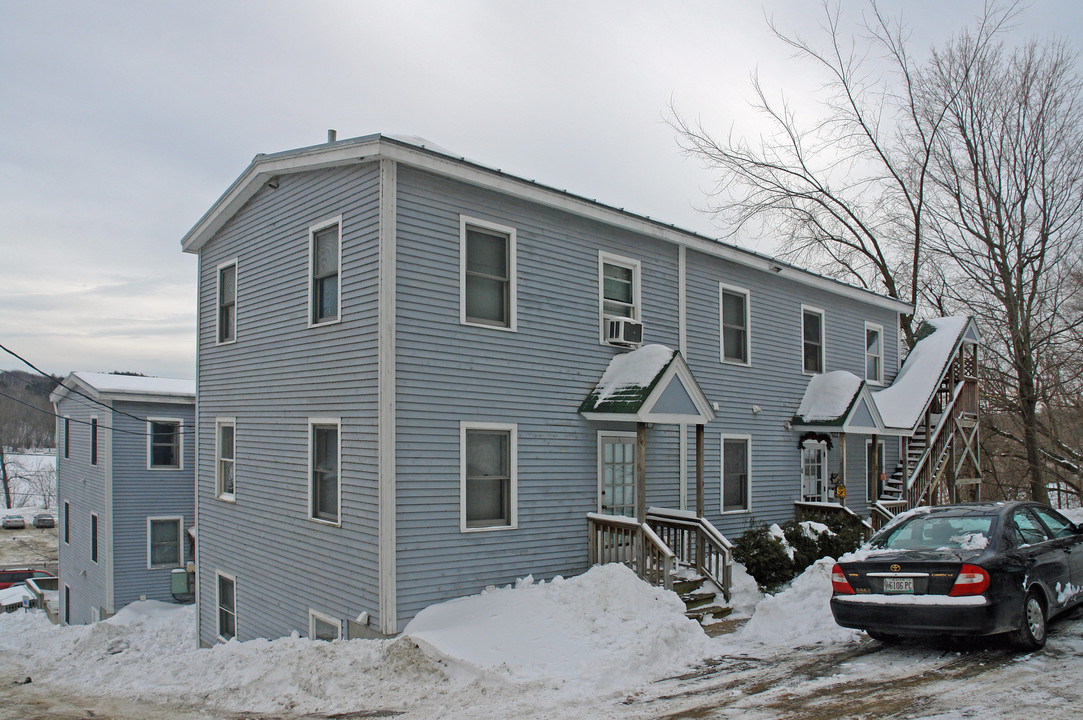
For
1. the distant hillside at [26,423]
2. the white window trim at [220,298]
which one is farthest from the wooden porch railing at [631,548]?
the distant hillside at [26,423]

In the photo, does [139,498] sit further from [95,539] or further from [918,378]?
[918,378]

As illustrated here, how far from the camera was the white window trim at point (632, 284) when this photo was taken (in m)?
12.9

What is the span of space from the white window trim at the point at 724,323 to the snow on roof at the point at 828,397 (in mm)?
2163

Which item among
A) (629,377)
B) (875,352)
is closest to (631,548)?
(629,377)

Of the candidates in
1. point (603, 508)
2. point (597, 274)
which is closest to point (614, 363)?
point (597, 274)

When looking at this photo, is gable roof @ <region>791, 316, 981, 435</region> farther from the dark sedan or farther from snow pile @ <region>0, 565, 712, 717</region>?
snow pile @ <region>0, 565, 712, 717</region>

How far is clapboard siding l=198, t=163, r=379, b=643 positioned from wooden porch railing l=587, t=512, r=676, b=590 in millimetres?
3693

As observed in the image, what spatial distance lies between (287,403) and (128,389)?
14.2 m

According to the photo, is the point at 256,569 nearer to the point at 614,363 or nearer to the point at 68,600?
the point at 614,363

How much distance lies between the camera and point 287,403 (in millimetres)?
12195

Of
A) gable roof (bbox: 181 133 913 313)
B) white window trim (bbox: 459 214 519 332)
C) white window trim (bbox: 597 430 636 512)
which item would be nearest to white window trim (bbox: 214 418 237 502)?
gable roof (bbox: 181 133 913 313)

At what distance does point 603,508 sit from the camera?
12695mm

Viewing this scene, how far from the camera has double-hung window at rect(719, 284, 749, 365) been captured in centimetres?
1558

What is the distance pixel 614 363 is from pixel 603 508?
8.11ft
